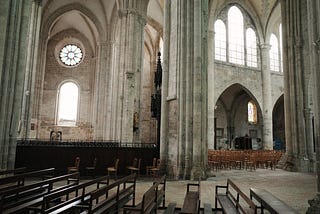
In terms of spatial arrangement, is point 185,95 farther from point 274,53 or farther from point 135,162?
point 274,53

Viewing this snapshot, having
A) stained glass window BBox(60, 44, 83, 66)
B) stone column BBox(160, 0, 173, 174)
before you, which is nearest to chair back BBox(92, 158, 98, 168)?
stone column BBox(160, 0, 173, 174)

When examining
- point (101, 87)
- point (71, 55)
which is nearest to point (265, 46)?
point (101, 87)

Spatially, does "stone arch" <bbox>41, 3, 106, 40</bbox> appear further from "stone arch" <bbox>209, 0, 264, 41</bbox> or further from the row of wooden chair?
the row of wooden chair

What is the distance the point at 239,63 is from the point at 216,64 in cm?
299

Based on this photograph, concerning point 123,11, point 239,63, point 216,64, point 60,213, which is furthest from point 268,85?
point 60,213

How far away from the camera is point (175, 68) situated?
10.9 m

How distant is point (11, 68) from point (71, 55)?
20906mm

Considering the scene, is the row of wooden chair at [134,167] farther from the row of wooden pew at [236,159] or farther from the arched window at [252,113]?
the arched window at [252,113]

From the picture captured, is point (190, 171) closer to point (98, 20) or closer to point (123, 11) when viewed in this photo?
point (123, 11)

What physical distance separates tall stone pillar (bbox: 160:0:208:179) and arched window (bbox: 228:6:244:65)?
14741 mm

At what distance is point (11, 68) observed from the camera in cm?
912

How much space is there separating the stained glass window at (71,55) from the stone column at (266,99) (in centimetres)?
1934

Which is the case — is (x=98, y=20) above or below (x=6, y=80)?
above

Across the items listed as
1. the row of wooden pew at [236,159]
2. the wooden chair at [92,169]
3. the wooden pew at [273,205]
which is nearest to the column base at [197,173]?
the wooden chair at [92,169]
